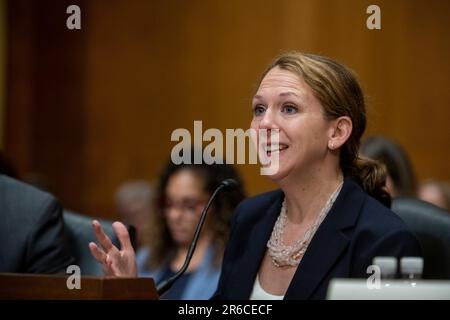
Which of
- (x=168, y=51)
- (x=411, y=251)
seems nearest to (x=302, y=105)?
(x=411, y=251)

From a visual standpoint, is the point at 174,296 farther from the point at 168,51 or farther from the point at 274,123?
the point at 168,51

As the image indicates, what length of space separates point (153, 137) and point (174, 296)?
2731 mm

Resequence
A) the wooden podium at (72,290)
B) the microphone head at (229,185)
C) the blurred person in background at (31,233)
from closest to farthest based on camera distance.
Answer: the wooden podium at (72,290) < the microphone head at (229,185) < the blurred person in background at (31,233)

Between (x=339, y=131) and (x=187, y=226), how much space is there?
1.56 m

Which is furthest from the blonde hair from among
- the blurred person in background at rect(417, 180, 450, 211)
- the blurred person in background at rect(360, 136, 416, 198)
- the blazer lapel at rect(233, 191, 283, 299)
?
the blurred person in background at rect(417, 180, 450, 211)

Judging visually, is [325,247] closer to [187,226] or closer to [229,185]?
[229,185]

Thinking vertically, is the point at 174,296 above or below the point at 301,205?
below

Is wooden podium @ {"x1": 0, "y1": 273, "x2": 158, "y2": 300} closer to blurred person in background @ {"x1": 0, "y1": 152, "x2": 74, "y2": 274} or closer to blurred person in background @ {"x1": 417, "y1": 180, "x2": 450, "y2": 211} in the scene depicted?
blurred person in background @ {"x1": 0, "y1": 152, "x2": 74, "y2": 274}

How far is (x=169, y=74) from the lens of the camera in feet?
21.4

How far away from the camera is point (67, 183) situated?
266 inches

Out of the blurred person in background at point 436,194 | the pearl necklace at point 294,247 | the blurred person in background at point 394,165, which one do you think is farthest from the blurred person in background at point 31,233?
the blurred person in background at point 436,194

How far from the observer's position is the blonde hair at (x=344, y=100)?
9.26 ft

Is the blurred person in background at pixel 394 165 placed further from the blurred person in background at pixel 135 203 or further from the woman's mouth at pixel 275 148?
the blurred person in background at pixel 135 203

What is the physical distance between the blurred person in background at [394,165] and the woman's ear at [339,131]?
1.37 metres
